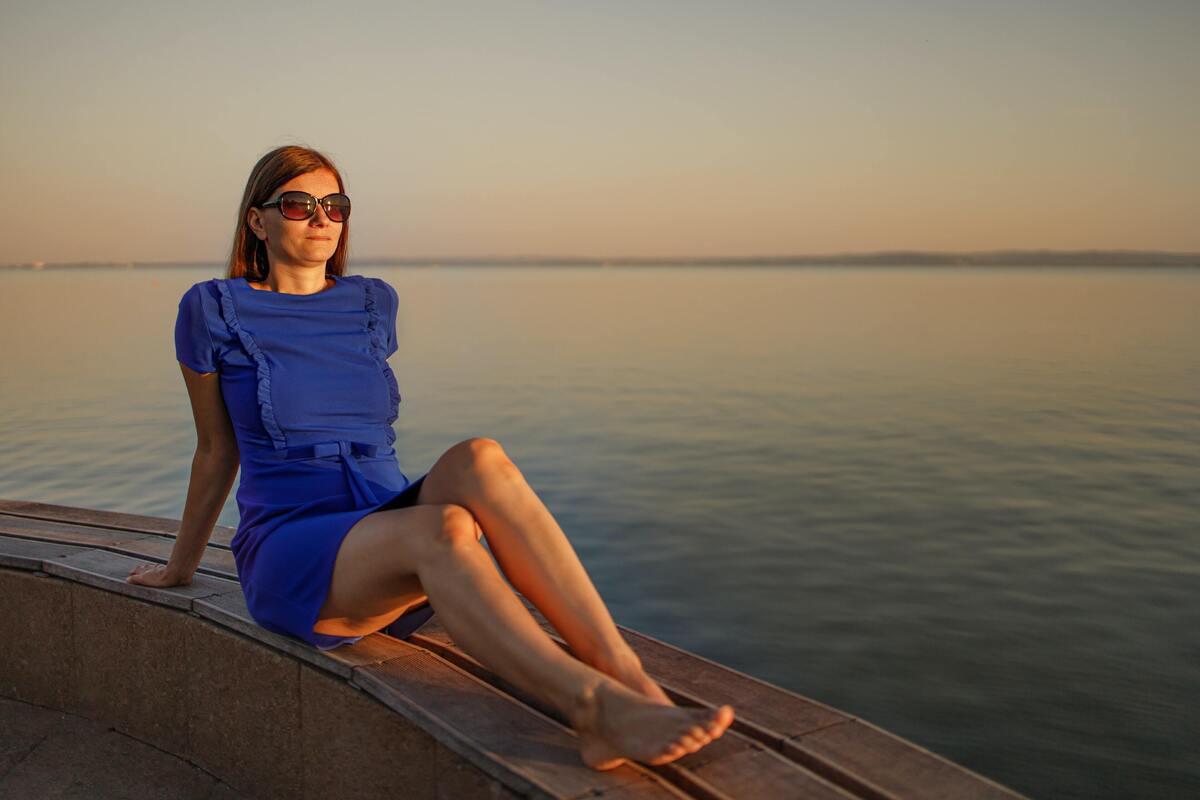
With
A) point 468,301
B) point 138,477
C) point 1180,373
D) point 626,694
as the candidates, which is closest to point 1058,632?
point 626,694

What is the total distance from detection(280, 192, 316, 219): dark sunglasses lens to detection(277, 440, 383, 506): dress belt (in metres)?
0.63

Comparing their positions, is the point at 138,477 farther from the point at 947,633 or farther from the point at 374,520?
the point at 374,520

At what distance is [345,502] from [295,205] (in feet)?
2.70

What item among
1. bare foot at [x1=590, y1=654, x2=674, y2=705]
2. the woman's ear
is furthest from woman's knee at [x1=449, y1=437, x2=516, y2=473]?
the woman's ear

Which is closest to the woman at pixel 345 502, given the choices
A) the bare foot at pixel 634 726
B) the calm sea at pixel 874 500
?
the bare foot at pixel 634 726

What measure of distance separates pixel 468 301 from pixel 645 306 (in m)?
9.11

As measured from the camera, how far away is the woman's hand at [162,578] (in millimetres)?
3096

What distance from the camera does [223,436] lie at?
2.96 meters

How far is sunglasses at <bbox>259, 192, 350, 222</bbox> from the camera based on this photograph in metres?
3.00

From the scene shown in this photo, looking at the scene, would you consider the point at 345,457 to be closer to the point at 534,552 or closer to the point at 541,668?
the point at 534,552

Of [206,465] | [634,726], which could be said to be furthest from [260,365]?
[634,726]

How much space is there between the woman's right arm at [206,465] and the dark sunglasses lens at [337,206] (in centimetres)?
54

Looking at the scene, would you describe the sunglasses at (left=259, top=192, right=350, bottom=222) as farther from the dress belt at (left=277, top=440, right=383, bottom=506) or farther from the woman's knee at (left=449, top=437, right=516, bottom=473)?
the woman's knee at (left=449, top=437, right=516, bottom=473)

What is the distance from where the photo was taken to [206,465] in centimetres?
294
